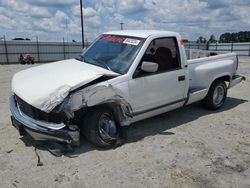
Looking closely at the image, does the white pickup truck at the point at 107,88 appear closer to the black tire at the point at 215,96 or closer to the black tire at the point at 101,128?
the black tire at the point at 101,128

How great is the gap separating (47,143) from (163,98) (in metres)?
2.27

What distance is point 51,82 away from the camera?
4180 mm

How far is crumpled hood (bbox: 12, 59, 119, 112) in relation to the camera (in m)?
3.85

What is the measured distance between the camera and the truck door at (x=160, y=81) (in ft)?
15.6

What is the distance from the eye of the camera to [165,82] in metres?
5.17

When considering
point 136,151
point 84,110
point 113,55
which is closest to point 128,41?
point 113,55

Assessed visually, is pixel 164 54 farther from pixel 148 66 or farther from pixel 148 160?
pixel 148 160

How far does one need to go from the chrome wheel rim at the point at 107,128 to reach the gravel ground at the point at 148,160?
223 mm

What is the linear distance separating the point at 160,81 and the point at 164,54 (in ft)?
2.15

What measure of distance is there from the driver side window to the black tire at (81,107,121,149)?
53.3 inches

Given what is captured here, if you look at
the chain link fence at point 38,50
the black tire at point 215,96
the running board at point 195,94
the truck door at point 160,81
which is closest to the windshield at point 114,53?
the truck door at point 160,81

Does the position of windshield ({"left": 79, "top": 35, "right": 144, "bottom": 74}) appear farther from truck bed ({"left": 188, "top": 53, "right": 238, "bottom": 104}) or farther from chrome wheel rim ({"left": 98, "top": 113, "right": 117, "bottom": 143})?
truck bed ({"left": 188, "top": 53, "right": 238, "bottom": 104})

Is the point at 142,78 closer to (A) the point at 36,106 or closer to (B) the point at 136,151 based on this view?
(B) the point at 136,151

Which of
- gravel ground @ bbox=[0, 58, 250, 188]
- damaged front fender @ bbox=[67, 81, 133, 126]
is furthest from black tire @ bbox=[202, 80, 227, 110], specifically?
damaged front fender @ bbox=[67, 81, 133, 126]
